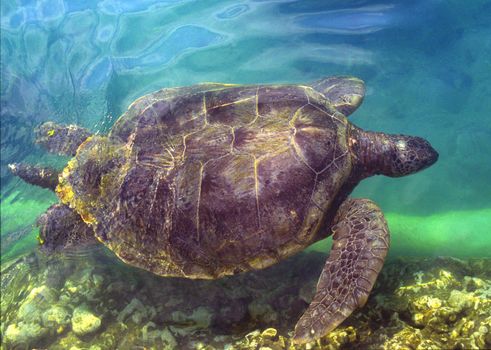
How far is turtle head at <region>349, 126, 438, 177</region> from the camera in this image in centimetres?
385

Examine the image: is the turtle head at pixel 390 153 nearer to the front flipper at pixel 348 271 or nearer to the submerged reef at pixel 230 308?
the front flipper at pixel 348 271

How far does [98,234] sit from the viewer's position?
3455mm

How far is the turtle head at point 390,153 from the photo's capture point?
385 centimetres

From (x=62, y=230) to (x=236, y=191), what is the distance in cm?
245

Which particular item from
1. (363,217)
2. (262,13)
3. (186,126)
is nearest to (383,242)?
(363,217)

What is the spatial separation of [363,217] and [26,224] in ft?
24.1

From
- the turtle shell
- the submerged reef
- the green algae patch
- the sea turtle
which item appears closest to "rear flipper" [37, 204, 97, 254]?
the sea turtle

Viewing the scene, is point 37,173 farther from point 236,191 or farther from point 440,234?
point 440,234

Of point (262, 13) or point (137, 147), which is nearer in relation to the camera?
point (137, 147)

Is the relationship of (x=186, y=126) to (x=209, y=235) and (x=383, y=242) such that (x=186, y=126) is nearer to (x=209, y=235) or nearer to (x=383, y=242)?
(x=209, y=235)

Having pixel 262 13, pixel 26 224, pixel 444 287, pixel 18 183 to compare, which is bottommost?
pixel 26 224

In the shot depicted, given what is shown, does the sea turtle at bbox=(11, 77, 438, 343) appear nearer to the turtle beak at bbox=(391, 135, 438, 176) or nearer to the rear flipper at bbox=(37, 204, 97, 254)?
the rear flipper at bbox=(37, 204, 97, 254)

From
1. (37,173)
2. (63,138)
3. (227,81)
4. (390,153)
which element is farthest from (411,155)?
(37,173)

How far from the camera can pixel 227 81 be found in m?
6.82
